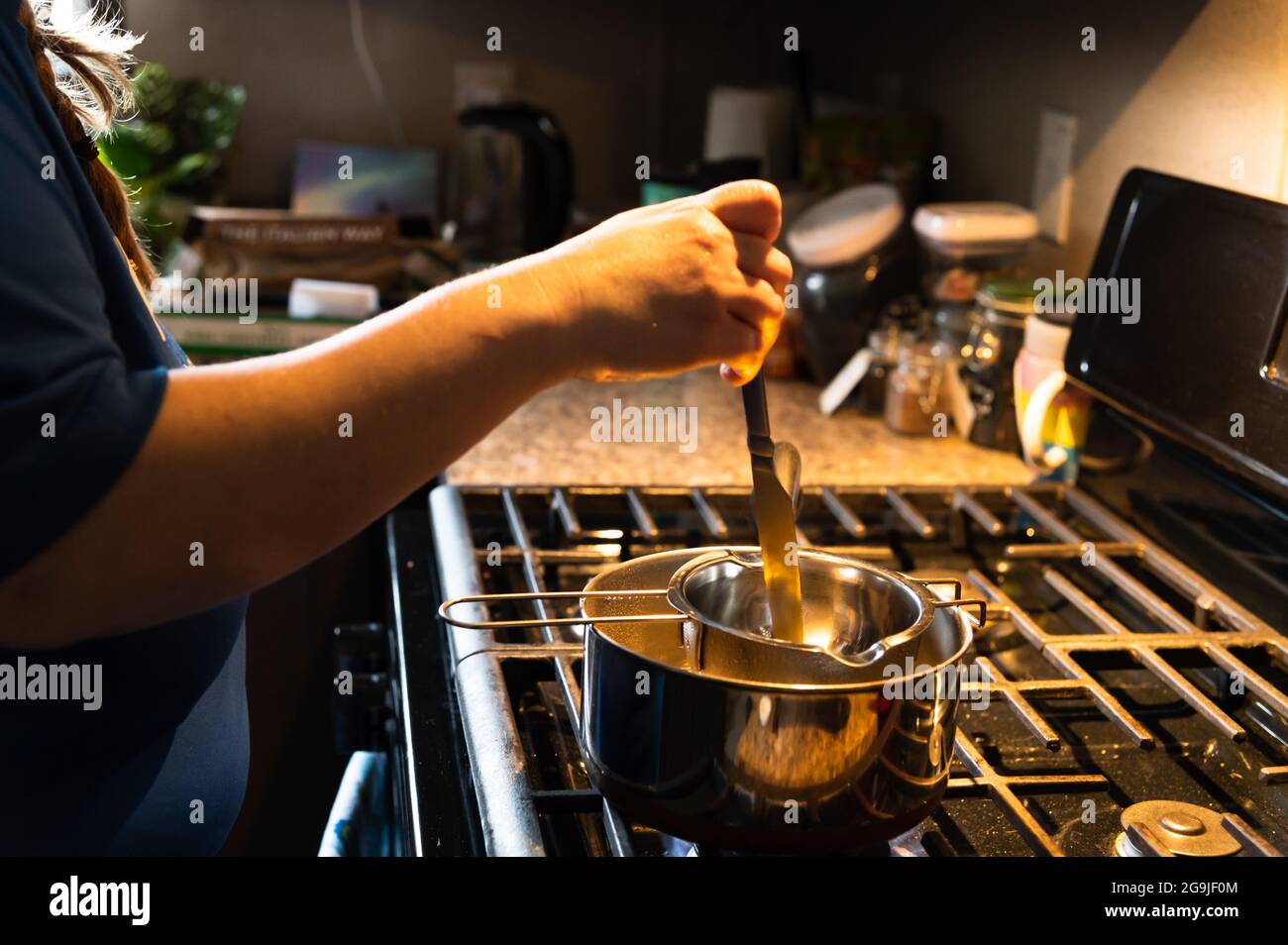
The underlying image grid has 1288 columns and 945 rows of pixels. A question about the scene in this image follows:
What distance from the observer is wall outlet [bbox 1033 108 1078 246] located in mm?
1459

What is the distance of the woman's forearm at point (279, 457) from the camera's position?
53 centimetres

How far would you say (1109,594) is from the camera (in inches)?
41.8

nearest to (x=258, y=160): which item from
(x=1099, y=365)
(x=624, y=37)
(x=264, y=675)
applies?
(x=624, y=37)

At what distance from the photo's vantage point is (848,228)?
5.07ft

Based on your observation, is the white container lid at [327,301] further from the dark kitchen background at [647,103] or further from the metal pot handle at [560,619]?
the metal pot handle at [560,619]

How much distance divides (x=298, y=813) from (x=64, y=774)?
642 mm

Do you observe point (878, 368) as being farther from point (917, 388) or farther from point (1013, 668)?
point (1013, 668)

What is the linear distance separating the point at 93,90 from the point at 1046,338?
85 cm

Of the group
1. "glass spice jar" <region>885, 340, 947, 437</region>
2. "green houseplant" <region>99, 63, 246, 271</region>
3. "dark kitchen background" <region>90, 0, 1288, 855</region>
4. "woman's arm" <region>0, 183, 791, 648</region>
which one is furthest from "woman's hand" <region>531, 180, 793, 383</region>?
"green houseplant" <region>99, 63, 246, 271</region>

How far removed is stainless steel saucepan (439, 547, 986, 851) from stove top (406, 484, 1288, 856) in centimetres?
4

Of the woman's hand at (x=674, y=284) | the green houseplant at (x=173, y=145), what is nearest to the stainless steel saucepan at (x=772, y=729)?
the woman's hand at (x=674, y=284)

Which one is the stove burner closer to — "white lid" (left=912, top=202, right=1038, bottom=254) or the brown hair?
the brown hair

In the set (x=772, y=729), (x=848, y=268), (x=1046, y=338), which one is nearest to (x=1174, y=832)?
(x=772, y=729)
